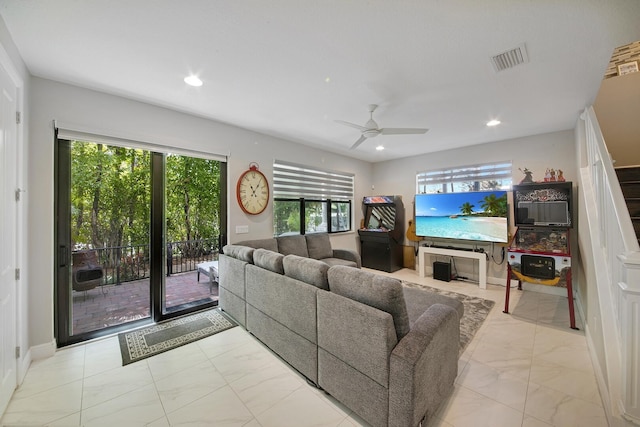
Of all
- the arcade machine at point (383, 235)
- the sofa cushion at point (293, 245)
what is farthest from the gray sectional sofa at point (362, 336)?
the arcade machine at point (383, 235)

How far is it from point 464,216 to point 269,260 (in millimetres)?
3922

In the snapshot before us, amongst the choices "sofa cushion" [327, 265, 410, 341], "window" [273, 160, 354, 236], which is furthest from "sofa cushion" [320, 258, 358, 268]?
"sofa cushion" [327, 265, 410, 341]

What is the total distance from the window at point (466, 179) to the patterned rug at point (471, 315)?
2194mm

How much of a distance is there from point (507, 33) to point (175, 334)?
13.6 ft

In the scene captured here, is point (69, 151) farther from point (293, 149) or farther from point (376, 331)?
point (376, 331)

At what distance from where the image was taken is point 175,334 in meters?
2.79

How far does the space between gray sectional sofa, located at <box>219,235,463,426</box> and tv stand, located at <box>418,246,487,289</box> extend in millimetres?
2565

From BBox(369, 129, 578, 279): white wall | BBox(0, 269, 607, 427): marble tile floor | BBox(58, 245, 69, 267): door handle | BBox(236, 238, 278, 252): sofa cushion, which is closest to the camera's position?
BBox(0, 269, 607, 427): marble tile floor

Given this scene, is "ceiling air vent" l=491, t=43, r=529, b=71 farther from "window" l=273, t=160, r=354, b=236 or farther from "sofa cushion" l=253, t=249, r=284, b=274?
"window" l=273, t=160, r=354, b=236

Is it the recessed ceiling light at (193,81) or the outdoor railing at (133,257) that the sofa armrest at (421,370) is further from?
the outdoor railing at (133,257)

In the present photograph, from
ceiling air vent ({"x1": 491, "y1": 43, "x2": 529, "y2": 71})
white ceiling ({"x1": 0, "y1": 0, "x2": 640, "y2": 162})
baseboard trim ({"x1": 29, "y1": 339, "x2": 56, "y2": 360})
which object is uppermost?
white ceiling ({"x1": 0, "y1": 0, "x2": 640, "y2": 162})

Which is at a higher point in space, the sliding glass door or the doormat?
the sliding glass door

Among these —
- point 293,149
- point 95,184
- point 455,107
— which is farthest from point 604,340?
point 95,184

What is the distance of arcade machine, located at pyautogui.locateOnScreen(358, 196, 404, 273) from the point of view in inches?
213
